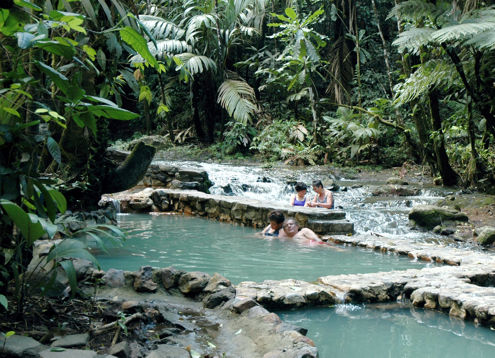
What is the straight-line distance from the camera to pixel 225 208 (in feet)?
28.9

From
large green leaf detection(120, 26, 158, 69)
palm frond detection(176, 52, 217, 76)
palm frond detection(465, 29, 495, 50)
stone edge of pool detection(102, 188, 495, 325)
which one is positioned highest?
palm frond detection(176, 52, 217, 76)

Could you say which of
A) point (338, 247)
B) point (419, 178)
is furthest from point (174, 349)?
point (419, 178)

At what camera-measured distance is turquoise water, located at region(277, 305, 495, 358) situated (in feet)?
9.57

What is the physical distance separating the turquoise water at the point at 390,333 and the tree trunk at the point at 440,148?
21.2ft

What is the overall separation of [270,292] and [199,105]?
1622 centimetres

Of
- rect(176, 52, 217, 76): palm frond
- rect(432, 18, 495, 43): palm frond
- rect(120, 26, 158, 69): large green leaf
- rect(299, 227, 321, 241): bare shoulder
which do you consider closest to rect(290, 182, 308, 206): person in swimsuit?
rect(299, 227, 321, 241): bare shoulder

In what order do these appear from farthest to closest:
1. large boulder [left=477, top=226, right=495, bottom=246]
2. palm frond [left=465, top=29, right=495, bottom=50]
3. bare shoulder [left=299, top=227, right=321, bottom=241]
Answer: bare shoulder [left=299, top=227, right=321, bottom=241] → large boulder [left=477, top=226, right=495, bottom=246] → palm frond [left=465, top=29, right=495, bottom=50]

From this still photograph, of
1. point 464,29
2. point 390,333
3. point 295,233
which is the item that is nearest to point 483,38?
point 464,29

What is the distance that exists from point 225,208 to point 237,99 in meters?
7.23

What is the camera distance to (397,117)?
13547 millimetres

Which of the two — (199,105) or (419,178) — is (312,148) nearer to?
(419,178)

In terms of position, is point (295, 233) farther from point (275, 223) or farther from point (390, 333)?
point (390, 333)

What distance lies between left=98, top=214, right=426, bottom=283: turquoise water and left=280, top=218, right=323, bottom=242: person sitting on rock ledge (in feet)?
1.03

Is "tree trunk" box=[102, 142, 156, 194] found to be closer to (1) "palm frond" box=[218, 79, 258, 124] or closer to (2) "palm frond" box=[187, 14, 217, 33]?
(1) "palm frond" box=[218, 79, 258, 124]
